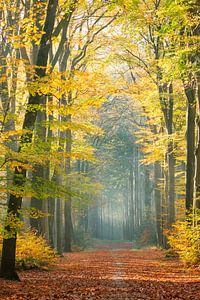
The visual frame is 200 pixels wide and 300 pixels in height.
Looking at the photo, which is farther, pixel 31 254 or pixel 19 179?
pixel 31 254

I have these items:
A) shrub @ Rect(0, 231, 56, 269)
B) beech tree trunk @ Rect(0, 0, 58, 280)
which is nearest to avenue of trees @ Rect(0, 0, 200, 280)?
beech tree trunk @ Rect(0, 0, 58, 280)

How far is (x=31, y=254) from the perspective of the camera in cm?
1445

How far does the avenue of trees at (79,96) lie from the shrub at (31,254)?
44.1 inches

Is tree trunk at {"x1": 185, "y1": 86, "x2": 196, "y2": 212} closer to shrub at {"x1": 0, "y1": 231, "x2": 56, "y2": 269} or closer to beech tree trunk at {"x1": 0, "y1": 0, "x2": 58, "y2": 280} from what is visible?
shrub at {"x1": 0, "y1": 231, "x2": 56, "y2": 269}

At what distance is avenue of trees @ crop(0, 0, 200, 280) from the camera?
427 inches

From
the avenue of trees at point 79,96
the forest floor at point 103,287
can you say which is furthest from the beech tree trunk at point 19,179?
the forest floor at point 103,287

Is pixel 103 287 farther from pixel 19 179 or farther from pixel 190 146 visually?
pixel 190 146

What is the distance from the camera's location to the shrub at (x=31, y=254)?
13812mm

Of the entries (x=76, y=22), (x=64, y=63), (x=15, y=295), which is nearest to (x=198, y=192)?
(x=15, y=295)

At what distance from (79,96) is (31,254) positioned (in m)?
11.2

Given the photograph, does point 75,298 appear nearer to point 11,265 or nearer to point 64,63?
point 11,265

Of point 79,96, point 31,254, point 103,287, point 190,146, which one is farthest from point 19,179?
point 79,96

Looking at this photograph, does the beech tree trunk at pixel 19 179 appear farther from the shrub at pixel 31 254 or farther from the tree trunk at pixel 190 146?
the tree trunk at pixel 190 146

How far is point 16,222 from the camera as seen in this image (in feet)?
32.8
